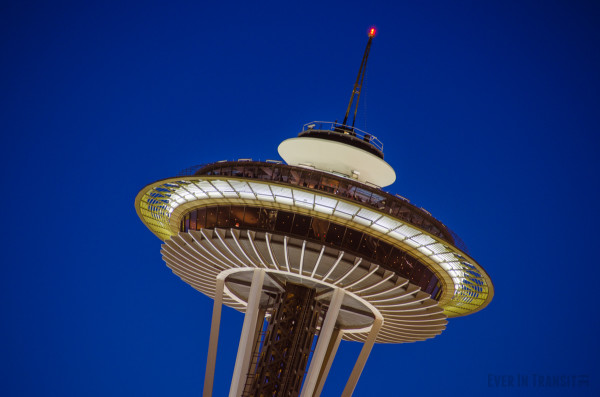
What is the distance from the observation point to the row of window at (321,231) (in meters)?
30.9

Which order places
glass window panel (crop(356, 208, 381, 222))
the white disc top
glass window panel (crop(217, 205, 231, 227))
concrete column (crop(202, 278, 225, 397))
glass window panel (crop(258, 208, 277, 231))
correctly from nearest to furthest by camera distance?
glass window panel (crop(356, 208, 381, 222)) → glass window panel (crop(258, 208, 277, 231)) → glass window panel (crop(217, 205, 231, 227)) → concrete column (crop(202, 278, 225, 397)) → the white disc top

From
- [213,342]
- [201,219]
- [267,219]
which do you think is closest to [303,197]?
[267,219]

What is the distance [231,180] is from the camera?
2955 cm

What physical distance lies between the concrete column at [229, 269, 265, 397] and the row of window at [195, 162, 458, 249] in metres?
6.10

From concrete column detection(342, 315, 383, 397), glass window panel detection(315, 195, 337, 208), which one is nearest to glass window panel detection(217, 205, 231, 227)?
glass window panel detection(315, 195, 337, 208)

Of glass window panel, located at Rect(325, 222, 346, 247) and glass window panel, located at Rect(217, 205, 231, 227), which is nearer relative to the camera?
glass window panel, located at Rect(325, 222, 346, 247)

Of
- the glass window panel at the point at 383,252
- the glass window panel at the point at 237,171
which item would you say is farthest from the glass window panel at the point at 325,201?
the glass window panel at the point at 237,171

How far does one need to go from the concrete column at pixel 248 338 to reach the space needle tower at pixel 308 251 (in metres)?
0.06

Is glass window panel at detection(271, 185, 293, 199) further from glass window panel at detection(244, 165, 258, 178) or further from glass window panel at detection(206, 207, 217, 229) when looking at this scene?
glass window panel at detection(206, 207, 217, 229)

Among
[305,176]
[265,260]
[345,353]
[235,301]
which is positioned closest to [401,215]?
[305,176]

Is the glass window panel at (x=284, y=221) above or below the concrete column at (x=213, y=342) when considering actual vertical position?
above

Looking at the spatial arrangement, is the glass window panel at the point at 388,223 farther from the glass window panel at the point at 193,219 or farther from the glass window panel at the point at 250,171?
the glass window panel at the point at 193,219

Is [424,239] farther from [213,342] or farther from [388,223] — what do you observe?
[213,342]

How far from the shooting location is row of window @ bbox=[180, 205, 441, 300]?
30.9 metres
